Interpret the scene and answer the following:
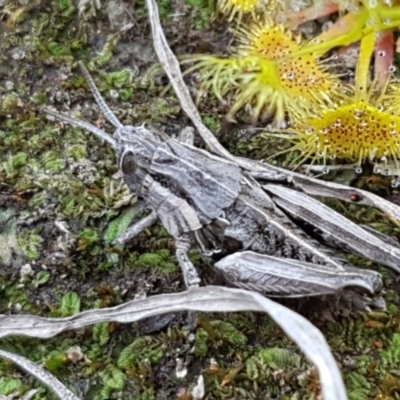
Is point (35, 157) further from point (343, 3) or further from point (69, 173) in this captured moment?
point (343, 3)

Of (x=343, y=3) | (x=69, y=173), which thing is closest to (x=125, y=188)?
(x=69, y=173)

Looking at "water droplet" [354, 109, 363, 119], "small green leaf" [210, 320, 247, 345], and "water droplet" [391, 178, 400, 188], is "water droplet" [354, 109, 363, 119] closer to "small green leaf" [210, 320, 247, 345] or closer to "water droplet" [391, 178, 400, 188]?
"water droplet" [391, 178, 400, 188]

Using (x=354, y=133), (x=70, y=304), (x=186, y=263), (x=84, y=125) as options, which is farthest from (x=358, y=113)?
(x=70, y=304)

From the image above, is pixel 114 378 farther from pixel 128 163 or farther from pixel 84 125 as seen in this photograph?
pixel 84 125

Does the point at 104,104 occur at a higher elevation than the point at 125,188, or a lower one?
higher

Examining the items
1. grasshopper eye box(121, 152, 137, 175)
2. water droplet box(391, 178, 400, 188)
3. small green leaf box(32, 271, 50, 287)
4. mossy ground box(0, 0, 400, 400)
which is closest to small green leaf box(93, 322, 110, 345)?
mossy ground box(0, 0, 400, 400)

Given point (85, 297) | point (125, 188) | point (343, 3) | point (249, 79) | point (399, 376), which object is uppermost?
point (343, 3)
